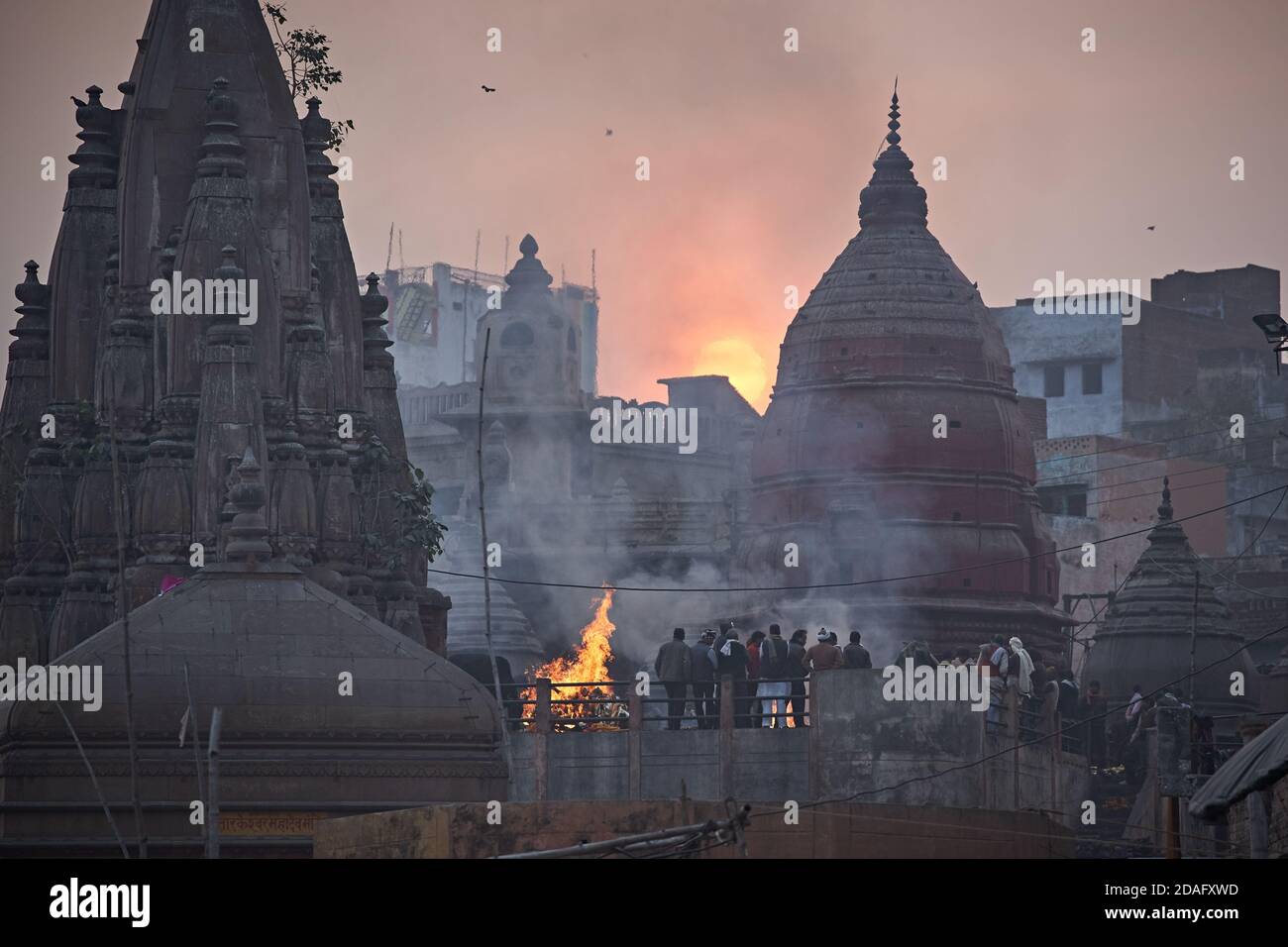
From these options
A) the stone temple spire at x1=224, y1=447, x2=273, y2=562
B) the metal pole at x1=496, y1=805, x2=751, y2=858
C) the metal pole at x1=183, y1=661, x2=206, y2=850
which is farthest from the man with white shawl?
the metal pole at x1=496, y1=805, x2=751, y2=858

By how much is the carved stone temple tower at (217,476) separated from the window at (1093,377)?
48257 millimetres

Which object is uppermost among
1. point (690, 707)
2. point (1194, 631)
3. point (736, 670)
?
point (1194, 631)

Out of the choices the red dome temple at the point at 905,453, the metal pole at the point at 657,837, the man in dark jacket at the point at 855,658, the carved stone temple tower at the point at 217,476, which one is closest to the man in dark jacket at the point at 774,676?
the man in dark jacket at the point at 855,658

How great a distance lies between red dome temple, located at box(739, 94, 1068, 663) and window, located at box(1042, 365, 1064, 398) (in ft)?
80.2

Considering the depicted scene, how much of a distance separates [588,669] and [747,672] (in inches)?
697

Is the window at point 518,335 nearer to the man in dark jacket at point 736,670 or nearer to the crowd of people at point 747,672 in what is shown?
the crowd of people at point 747,672

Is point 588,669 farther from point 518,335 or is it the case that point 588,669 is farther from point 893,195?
point 518,335

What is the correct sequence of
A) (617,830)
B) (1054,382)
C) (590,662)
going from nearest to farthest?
(617,830) < (590,662) < (1054,382)

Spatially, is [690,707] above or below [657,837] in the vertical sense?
above

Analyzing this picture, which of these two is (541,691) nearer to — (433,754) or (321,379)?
(321,379)

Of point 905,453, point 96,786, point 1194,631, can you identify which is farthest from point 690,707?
point 905,453

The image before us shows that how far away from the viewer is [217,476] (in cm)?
4012

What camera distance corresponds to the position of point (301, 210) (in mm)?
44469
